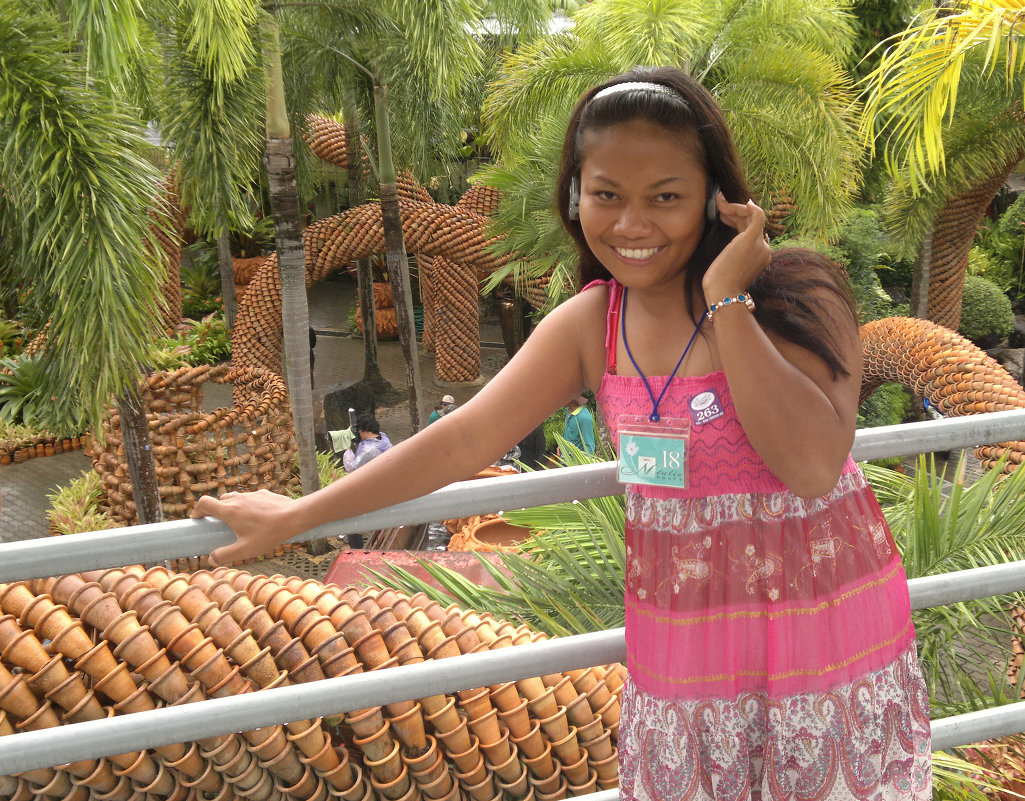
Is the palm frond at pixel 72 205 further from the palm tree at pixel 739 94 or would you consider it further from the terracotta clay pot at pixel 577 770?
the terracotta clay pot at pixel 577 770

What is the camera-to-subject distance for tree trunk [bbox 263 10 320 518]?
10188 mm

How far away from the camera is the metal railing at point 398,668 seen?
1.15 m

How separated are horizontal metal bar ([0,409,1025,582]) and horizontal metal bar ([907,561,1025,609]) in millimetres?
193

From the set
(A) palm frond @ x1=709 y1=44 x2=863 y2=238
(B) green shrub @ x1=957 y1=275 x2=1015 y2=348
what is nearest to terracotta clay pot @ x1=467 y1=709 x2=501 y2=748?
(A) palm frond @ x1=709 y1=44 x2=863 y2=238

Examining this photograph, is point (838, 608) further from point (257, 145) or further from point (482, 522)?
point (257, 145)

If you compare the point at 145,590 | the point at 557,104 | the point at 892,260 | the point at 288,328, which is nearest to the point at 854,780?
the point at 145,590

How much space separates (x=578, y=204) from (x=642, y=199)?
137mm

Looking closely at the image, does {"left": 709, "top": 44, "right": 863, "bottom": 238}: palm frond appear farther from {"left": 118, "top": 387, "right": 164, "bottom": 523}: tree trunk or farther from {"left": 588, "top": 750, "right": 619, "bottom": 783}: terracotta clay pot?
{"left": 588, "top": 750, "right": 619, "bottom": 783}: terracotta clay pot

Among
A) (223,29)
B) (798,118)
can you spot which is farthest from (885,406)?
(223,29)

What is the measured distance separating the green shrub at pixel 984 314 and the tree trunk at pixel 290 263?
10877mm

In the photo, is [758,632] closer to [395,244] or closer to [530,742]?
[530,742]

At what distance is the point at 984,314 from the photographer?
1583cm

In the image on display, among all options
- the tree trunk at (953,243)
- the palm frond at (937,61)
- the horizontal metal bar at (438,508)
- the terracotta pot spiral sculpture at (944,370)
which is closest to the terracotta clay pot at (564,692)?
the horizontal metal bar at (438,508)

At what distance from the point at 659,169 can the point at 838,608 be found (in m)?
0.64
